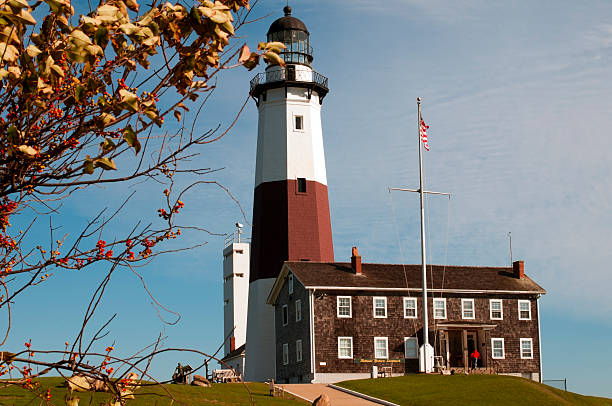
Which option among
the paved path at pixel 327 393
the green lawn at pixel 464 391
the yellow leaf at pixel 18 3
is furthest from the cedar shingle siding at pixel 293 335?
the yellow leaf at pixel 18 3

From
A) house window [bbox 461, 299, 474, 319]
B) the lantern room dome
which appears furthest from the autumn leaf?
the lantern room dome

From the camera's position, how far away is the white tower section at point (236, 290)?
64188 mm

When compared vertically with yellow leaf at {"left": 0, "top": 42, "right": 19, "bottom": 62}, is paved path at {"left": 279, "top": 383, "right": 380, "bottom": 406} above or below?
below

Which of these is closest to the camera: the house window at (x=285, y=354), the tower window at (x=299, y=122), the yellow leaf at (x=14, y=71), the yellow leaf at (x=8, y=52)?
the yellow leaf at (x=8, y=52)

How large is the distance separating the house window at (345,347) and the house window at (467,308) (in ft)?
22.6

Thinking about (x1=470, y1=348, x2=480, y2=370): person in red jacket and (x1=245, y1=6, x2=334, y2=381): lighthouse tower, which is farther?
(x1=245, y1=6, x2=334, y2=381): lighthouse tower

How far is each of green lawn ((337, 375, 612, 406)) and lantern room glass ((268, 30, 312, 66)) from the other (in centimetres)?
2186

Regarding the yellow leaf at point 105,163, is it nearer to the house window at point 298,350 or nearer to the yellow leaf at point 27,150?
the yellow leaf at point 27,150

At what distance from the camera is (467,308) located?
4538 cm

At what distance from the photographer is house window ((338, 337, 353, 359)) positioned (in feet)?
140

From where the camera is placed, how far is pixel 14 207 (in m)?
6.07

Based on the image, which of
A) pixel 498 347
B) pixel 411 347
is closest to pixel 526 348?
pixel 498 347

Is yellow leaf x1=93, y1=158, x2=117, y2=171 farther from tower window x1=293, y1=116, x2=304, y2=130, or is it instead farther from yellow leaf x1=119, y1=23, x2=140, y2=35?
tower window x1=293, y1=116, x2=304, y2=130

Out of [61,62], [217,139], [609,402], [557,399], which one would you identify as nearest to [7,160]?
[61,62]
